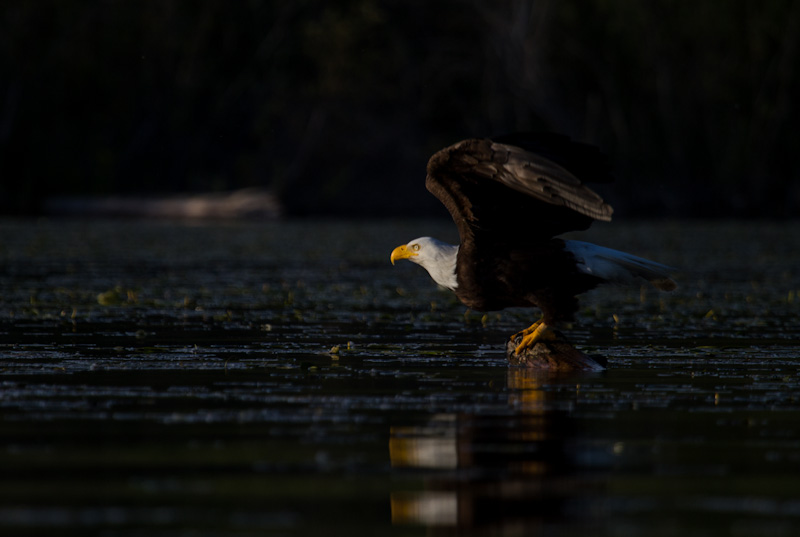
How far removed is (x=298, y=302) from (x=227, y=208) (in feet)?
85.7

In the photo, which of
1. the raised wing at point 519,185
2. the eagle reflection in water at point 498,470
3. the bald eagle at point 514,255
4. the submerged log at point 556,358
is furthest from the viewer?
the bald eagle at point 514,255

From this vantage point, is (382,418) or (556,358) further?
(556,358)

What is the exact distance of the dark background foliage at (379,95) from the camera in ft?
129

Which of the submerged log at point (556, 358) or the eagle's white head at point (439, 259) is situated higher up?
the eagle's white head at point (439, 259)

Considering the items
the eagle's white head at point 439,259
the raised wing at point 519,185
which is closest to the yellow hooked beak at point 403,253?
the eagle's white head at point 439,259

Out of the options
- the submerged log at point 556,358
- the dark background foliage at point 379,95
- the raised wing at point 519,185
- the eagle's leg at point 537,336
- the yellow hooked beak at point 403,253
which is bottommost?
the submerged log at point 556,358

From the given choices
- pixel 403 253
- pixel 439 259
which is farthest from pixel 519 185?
pixel 403 253

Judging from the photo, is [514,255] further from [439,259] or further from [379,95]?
[379,95]

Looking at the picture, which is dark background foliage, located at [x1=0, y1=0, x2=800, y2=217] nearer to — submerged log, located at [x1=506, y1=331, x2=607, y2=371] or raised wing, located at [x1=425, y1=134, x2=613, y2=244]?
raised wing, located at [x1=425, y1=134, x2=613, y2=244]

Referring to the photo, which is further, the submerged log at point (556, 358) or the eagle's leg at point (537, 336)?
the eagle's leg at point (537, 336)

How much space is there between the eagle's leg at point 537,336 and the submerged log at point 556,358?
0.02 metres

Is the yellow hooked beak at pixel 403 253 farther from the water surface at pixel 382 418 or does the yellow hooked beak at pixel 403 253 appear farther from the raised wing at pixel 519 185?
the water surface at pixel 382 418

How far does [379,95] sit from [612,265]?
3681cm

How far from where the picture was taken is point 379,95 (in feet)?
147
